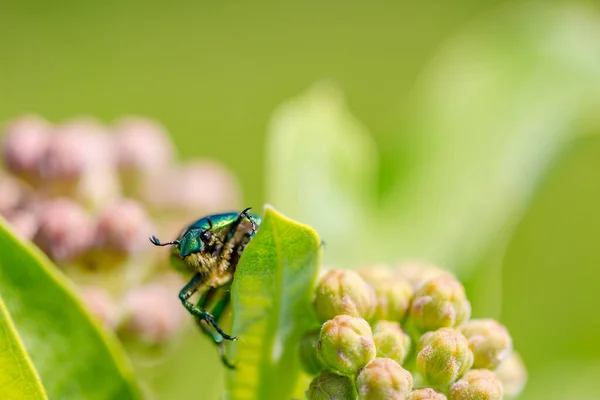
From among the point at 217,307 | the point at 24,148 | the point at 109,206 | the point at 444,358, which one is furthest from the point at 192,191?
the point at 444,358

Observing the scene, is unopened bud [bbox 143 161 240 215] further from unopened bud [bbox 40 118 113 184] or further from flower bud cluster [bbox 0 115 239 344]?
unopened bud [bbox 40 118 113 184]

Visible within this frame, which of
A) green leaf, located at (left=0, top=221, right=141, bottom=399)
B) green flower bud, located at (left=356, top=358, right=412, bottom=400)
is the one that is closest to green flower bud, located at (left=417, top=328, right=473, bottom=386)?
green flower bud, located at (left=356, top=358, right=412, bottom=400)

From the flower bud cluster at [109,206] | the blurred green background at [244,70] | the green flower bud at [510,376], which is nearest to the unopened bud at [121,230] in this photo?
the flower bud cluster at [109,206]

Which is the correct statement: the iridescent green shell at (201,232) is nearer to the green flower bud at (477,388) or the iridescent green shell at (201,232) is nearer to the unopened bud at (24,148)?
the green flower bud at (477,388)

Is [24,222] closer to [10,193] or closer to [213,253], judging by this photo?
[10,193]

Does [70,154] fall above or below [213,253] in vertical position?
below

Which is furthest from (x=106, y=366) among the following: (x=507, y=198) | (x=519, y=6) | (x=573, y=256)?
Result: (x=573, y=256)
